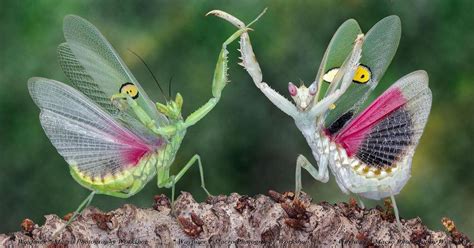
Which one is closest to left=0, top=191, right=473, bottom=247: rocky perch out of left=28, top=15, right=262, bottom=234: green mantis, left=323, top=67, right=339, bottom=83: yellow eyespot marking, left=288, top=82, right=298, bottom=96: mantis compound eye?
left=28, top=15, right=262, bottom=234: green mantis

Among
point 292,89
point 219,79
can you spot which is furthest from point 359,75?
point 219,79

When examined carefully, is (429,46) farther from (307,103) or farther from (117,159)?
(117,159)

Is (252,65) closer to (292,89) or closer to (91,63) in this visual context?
(292,89)

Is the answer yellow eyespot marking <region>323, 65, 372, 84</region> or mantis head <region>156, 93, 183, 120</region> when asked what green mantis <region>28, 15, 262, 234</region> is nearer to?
mantis head <region>156, 93, 183, 120</region>

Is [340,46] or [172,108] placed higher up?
[340,46]

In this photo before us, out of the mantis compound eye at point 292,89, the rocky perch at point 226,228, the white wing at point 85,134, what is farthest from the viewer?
the white wing at point 85,134

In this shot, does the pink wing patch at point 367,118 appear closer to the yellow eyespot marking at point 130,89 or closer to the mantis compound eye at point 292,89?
the mantis compound eye at point 292,89

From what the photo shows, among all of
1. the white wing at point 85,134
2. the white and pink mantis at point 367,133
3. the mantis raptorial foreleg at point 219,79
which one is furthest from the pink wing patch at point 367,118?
the white wing at point 85,134
